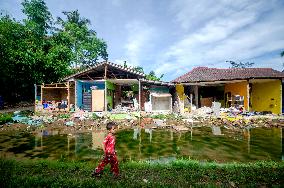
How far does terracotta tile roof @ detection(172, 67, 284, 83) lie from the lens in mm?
21295

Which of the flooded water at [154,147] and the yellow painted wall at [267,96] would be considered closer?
the flooded water at [154,147]

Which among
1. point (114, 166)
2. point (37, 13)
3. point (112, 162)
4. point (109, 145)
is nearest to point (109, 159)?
point (112, 162)

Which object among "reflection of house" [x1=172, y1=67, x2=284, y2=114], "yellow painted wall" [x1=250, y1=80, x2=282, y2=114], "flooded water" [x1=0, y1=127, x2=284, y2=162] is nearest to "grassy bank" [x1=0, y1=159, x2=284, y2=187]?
"flooded water" [x1=0, y1=127, x2=284, y2=162]

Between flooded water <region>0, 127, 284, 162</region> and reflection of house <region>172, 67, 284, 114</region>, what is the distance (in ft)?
34.3

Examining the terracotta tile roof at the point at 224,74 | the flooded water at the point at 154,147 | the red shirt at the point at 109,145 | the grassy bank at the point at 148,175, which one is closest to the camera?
the grassy bank at the point at 148,175

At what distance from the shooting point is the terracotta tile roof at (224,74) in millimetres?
21295

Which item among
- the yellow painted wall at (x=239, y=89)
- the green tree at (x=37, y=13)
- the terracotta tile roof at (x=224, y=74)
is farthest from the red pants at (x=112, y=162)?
the green tree at (x=37, y=13)

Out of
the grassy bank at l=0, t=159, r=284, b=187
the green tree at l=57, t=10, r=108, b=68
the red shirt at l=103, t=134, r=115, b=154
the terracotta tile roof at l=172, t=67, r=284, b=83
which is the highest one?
the green tree at l=57, t=10, r=108, b=68

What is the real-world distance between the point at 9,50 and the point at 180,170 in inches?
993

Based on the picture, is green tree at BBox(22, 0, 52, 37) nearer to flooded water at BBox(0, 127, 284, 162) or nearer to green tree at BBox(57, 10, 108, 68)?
green tree at BBox(57, 10, 108, 68)

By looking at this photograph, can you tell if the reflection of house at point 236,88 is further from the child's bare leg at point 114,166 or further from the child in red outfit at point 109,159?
the child's bare leg at point 114,166

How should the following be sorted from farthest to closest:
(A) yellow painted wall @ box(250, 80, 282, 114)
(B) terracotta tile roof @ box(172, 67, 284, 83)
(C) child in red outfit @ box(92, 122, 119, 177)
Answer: (A) yellow painted wall @ box(250, 80, 282, 114) → (B) terracotta tile roof @ box(172, 67, 284, 83) → (C) child in red outfit @ box(92, 122, 119, 177)

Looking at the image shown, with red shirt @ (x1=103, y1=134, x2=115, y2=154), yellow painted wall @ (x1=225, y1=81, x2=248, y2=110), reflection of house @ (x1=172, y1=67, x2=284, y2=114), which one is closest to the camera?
red shirt @ (x1=103, y1=134, x2=115, y2=154)

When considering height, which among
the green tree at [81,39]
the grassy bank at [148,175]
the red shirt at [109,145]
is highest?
the green tree at [81,39]
